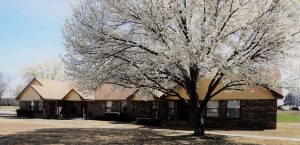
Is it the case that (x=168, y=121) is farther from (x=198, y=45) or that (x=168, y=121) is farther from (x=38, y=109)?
(x=38, y=109)

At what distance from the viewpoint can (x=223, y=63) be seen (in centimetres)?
2117

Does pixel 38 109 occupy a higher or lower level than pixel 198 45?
lower

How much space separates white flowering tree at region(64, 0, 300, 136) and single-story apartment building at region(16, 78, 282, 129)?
310 centimetres

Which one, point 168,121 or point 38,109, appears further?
point 38,109

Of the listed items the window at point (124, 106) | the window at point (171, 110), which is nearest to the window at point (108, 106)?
the window at point (124, 106)

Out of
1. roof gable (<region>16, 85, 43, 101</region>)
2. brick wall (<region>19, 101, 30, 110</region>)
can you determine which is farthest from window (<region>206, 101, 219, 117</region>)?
brick wall (<region>19, 101, 30, 110</region>)

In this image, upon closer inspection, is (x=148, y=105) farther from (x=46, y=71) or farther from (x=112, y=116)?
(x=46, y=71)

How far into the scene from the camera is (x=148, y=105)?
4378cm

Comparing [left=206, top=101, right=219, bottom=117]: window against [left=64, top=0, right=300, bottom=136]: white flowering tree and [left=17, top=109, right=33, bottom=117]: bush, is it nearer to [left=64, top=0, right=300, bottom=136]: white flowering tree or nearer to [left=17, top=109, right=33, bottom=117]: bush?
[left=64, top=0, right=300, bottom=136]: white flowering tree

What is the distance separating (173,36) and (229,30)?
3020 mm

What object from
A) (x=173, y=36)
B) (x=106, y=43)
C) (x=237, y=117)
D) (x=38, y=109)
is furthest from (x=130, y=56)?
(x=38, y=109)

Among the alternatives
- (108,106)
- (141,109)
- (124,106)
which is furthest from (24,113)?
(141,109)

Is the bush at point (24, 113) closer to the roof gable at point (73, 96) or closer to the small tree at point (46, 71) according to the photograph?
the roof gable at point (73, 96)

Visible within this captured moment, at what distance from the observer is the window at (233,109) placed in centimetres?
3603
